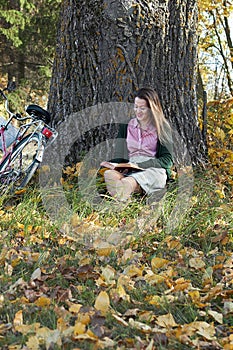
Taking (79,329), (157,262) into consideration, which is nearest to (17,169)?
(157,262)

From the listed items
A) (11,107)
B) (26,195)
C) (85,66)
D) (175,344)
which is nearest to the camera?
(175,344)

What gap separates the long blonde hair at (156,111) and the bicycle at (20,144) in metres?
0.78

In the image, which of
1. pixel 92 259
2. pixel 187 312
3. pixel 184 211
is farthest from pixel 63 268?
pixel 184 211

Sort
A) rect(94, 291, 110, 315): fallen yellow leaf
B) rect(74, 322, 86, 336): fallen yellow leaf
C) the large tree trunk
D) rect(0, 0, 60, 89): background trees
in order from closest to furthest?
rect(74, 322, 86, 336): fallen yellow leaf
rect(94, 291, 110, 315): fallen yellow leaf
the large tree trunk
rect(0, 0, 60, 89): background trees

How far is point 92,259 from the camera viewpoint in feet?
10.5

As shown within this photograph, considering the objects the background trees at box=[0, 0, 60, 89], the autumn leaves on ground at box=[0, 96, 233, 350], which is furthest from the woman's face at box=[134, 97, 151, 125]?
the background trees at box=[0, 0, 60, 89]

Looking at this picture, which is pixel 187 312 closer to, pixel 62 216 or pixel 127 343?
pixel 127 343

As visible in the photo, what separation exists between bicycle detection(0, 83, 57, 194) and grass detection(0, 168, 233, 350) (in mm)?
136

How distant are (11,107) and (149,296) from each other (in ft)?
28.0

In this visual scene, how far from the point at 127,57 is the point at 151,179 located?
1.08m

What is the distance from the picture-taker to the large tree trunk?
4516 mm

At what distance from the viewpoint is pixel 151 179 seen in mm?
4168

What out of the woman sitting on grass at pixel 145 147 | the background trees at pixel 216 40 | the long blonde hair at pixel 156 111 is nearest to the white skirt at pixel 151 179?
the woman sitting on grass at pixel 145 147

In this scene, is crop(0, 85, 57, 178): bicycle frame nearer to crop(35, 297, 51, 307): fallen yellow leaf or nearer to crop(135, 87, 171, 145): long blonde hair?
crop(135, 87, 171, 145): long blonde hair
